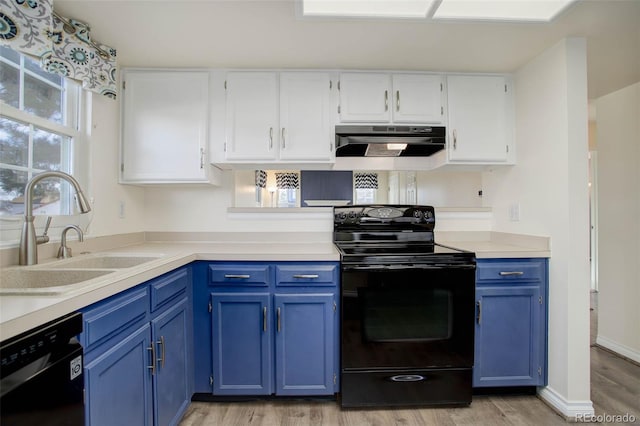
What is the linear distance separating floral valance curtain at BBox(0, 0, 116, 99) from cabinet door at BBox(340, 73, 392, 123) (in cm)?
143

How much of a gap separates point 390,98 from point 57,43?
6.18ft

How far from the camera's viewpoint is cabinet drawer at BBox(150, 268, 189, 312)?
1.32 m

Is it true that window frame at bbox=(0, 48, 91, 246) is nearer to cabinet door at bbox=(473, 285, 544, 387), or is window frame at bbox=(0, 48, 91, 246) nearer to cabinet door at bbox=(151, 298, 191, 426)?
cabinet door at bbox=(151, 298, 191, 426)

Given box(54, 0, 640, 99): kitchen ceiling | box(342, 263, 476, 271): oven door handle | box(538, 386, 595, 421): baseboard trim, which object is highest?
box(54, 0, 640, 99): kitchen ceiling

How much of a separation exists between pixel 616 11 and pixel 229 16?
197 centimetres

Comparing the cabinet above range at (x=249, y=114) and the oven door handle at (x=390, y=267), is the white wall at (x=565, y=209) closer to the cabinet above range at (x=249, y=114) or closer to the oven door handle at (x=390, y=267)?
the cabinet above range at (x=249, y=114)

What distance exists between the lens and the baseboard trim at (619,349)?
2211 mm

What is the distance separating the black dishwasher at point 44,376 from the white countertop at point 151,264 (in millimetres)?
35

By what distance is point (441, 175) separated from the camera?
94.3 inches

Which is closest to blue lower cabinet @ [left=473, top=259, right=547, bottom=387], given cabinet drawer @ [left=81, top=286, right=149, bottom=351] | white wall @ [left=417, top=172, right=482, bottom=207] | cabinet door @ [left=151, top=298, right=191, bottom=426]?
white wall @ [left=417, top=172, right=482, bottom=207]

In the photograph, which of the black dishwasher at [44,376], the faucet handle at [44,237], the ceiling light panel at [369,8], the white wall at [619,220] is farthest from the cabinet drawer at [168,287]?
the white wall at [619,220]

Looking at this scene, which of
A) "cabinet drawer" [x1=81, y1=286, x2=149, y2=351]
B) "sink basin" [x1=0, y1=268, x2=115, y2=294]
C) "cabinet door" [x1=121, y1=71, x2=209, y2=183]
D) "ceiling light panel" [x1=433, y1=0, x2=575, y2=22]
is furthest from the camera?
"cabinet door" [x1=121, y1=71, x2=209, y2=183]

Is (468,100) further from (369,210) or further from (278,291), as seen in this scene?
(278,291)

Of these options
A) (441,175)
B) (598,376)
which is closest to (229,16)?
(441,175)
